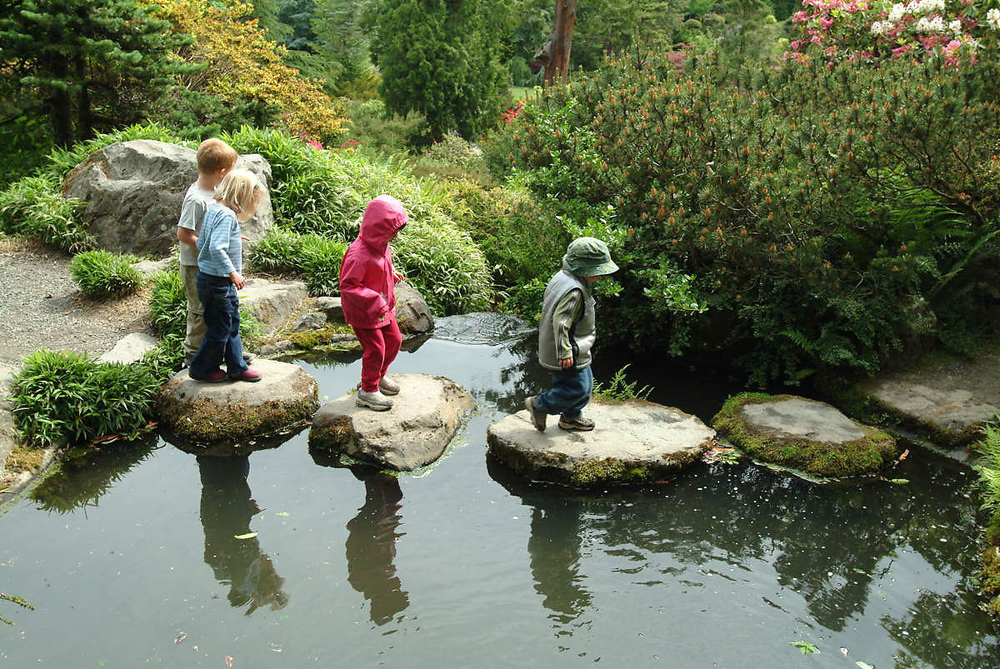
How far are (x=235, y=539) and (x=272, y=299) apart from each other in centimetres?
408

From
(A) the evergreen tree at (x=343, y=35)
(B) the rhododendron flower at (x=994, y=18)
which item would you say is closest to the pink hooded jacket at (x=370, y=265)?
(B) the rhododendron flower at (x=994, y=18)

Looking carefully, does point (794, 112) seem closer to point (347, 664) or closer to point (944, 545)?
point (944, 545)

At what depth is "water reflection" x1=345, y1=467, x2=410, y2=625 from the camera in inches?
167

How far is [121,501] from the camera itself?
5.19 m

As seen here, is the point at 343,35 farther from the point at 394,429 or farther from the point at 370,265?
the point at 394,429

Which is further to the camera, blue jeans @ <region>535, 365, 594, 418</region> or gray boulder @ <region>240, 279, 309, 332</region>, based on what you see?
gray boulder @ <region>240, 279, 309, 332</region>

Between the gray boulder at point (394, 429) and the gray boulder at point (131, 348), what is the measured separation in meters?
2.01

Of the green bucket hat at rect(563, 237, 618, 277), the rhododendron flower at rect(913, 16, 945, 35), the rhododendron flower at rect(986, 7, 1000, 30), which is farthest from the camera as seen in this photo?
the rhododendron flower at rect(913, 16, 945, 35)

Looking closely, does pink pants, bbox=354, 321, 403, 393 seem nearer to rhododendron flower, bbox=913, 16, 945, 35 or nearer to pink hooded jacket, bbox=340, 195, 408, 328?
pink hooded jacket, bbox=340, 195, 408, 328

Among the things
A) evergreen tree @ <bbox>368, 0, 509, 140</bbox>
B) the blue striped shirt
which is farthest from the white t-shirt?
evergreen tree @ <bbox>368, 0, 509, 140</bbox>

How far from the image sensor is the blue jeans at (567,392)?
5.59 m

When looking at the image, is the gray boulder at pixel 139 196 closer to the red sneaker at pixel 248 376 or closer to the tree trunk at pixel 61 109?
the tree trunk at pixel 61 109

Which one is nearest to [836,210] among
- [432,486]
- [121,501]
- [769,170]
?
[769,170]

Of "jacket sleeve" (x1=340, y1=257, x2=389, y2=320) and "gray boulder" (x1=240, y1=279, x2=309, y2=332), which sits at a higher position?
"jacket sleeve" (x1=340, y1=257, x2=389, y2=320)
